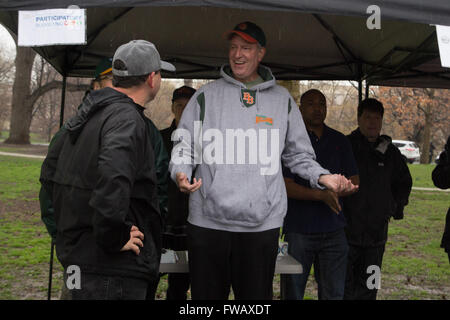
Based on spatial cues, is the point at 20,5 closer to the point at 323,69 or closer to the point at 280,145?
the point at 280,145

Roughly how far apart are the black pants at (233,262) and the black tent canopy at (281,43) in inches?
79.4

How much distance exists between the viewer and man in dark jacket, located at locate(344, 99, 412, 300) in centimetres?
382

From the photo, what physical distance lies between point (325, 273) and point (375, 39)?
89.3 inches

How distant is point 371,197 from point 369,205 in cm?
7

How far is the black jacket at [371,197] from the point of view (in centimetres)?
381

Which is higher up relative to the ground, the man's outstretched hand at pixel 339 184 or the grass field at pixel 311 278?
the man's outstretched hand at pixel 339 184

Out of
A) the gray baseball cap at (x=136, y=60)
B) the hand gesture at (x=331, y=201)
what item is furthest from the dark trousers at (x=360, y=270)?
the gray baseball cap at (x=136, y=60)

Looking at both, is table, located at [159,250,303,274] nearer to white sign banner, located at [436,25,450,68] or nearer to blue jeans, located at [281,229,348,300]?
blue jeans, located at [281,229,348,300]

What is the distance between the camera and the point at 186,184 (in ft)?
7.12

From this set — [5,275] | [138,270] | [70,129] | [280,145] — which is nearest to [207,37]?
[280,145]

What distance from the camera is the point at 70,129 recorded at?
6.39 ft

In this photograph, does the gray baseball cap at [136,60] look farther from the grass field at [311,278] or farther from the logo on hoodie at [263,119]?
the grass field at [311,278]
